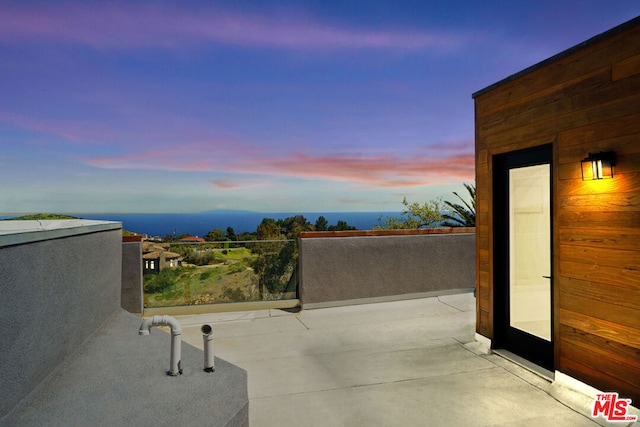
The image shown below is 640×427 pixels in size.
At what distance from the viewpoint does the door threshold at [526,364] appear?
11.1 feet

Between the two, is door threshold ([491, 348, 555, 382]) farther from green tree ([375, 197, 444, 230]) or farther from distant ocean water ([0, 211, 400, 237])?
green tree ([375, 197, 444, 230])

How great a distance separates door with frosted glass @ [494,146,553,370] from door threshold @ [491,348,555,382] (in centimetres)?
5

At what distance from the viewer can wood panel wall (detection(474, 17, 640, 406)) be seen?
2598 mm

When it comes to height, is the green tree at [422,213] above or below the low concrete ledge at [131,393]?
above

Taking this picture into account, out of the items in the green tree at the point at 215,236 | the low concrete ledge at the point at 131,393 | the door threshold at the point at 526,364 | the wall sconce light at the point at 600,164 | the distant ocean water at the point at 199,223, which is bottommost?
the door threshold at the point at 526,364

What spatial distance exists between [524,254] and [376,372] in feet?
Answer: 6.21

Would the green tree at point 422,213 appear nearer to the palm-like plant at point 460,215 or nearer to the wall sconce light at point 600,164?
the palm-like plant at point 460,215

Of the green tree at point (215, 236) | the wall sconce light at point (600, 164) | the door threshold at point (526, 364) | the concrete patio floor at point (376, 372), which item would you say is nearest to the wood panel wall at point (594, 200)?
the wall sconce light at point (600, 164)

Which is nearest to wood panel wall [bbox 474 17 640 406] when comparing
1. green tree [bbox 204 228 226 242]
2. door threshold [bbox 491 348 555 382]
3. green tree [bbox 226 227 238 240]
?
door threshold [bbox 491 348 555 382]

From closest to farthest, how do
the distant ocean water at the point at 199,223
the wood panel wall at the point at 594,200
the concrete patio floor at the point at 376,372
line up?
the wood panel wall at the point at 594,200
the concrete patio floor at the point at 376,372
the distant ocean water at the point at 199,223

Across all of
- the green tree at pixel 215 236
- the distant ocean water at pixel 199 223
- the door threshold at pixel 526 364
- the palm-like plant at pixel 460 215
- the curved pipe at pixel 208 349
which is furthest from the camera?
the palm-like plant at pixel 460 215

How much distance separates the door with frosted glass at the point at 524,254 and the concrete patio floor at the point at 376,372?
299 millimetres

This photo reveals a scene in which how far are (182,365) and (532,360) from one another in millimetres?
3238

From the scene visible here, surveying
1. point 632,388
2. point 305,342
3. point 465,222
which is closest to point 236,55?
point 465,222
